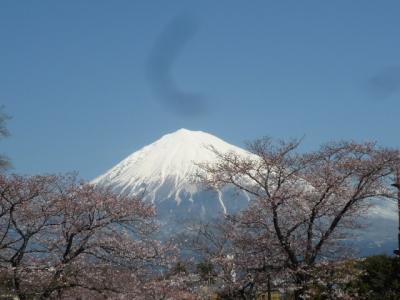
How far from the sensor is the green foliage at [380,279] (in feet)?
70.8

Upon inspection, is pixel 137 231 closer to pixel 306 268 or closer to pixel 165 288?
pixel 165 288

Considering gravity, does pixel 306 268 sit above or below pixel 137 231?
below

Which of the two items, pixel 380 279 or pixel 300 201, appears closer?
pixel 300 201

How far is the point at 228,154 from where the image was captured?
Answer: 20.1 metres

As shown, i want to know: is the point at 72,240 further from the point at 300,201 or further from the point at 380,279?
the point at 380,279

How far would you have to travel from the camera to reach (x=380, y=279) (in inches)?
912

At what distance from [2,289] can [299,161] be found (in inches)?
358

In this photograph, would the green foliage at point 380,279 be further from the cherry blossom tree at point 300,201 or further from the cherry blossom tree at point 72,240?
the cherry blossom tree at point 72,240

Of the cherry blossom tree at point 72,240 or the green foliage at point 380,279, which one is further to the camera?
the green foliage at point 380,279

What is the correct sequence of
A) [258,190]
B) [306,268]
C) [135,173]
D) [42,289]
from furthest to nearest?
[135,173]
[258,190]
[306,268]
[42,289]

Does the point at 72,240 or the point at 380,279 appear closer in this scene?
the point at 72,240

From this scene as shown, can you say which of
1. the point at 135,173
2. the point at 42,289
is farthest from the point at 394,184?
the point at 135,173

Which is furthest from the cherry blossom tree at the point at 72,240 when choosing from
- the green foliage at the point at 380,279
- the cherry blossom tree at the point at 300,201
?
the green foliage at the point at 380,279

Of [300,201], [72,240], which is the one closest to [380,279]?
[300,201]
